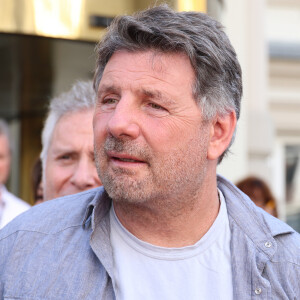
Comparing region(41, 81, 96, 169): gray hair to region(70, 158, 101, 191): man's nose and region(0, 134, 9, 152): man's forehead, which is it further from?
region(0, 134, 9, 152): man's forehead

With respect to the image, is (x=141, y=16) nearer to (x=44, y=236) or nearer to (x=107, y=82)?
(x=107, y=82)

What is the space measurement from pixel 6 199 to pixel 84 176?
1547mm

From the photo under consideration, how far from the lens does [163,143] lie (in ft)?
7.52

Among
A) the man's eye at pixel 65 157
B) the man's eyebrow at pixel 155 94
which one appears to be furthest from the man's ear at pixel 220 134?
the man's eye at pixel 65 157

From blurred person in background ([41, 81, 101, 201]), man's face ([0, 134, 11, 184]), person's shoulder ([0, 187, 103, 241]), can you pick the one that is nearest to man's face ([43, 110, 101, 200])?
blurred person in background ([41, 81, 101, 201])

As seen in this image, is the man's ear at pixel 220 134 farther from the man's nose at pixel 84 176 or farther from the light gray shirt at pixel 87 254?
the man's nose at pixel 84 176

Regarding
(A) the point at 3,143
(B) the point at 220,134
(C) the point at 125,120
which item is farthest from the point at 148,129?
(A) the point at 3,143

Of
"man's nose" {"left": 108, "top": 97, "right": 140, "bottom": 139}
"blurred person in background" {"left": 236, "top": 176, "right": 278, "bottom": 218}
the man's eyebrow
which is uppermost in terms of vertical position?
the man's eyebrow

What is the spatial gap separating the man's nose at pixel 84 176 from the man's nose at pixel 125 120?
100 centimetres

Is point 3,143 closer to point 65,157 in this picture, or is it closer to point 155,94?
point 65,157

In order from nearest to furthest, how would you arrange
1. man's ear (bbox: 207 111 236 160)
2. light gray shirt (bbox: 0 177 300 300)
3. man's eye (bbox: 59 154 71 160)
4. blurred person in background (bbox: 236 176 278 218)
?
light gray shirt (bbox: 0 177 300 300) < man's ear (bbox: 207 111 236 160) < man's eye (bbox: 59 154 71 160) < blurred person in background (bbox: 236 176 278 218)

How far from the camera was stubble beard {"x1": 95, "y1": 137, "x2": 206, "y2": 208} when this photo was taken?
2.25m

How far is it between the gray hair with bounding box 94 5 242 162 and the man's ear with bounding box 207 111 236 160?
0.09ft

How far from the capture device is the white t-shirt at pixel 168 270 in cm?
227
